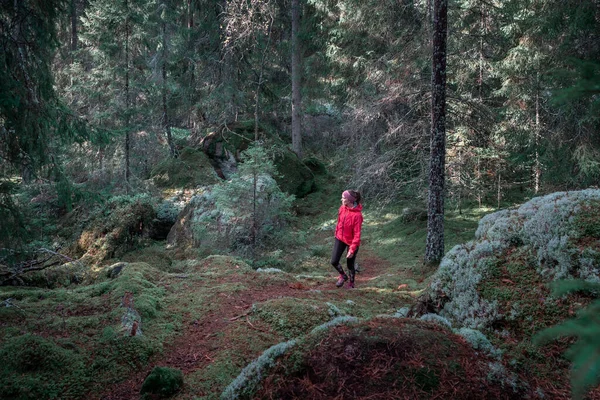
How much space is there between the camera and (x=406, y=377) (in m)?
2.72

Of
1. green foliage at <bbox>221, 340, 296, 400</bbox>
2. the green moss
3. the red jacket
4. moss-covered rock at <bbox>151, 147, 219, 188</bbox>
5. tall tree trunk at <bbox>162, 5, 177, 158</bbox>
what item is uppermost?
tall tree trunk at <bbox>162, 5, 177, 158</bbox>

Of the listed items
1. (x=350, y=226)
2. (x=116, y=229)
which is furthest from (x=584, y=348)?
(x=116, y=229)

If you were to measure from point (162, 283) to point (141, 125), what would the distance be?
40.9 feet

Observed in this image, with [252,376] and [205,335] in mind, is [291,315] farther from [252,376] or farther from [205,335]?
[252,376]

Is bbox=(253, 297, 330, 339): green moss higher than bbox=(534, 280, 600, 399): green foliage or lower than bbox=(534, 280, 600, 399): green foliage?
lower

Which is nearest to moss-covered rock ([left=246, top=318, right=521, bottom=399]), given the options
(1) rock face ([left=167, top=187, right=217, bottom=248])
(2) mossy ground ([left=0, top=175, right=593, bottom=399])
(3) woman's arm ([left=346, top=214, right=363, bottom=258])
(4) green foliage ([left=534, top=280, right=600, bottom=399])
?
(2) mossy ground ([left=0, top=175, right=593, bottom=399])

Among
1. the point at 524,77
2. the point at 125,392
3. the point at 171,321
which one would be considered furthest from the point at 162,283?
the point at 524,77

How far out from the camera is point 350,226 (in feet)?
26.4

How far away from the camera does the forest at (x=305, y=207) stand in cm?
312

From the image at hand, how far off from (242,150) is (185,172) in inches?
116

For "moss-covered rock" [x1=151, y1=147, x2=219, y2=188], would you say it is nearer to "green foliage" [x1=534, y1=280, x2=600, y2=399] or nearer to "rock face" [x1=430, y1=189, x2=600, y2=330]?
"rock face" [x1=430, y1=189, x2=600, y2=330]

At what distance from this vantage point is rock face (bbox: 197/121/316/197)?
18828 mm

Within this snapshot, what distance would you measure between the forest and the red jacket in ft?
1.14

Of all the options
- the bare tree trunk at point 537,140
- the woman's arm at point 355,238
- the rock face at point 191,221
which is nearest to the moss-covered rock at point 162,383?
the woman's arm at point 355,238
